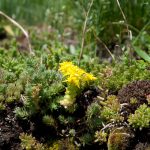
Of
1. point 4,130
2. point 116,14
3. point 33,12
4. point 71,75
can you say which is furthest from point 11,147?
point 33,12

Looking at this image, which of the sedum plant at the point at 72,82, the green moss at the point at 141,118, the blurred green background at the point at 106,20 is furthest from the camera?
the blurred green background at the point at 106,20

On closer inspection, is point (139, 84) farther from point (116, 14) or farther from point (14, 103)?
point (116, 14)

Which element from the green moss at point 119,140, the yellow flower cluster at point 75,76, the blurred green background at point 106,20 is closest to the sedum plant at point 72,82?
the yellow flower cluster at point 75,76

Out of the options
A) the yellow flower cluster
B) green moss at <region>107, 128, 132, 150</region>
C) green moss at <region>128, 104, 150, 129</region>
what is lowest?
green moss at <region>107, 128, 132, 150</region>

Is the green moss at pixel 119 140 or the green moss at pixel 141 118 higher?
the green moss at pixel 141 118

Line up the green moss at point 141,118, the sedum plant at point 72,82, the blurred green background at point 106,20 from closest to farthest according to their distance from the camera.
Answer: the green moss at point 141,118
the sedum plant at point 72,82
the blurred green background at point 106,20

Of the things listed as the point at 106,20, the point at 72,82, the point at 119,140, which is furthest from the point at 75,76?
the point at 106,20

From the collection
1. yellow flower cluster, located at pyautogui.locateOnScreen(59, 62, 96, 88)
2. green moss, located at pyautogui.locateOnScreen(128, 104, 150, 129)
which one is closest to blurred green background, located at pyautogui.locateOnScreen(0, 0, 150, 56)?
yellow flower cluster, located at pyautogui.locateOnScreen(59, 62, 96, 88)

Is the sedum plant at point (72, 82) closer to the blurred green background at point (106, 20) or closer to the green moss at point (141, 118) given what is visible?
the green moss at point (141, 118)

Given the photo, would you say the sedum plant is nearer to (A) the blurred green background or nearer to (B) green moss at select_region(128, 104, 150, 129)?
(B) green moss at select_region(128, 104, 150, 129)

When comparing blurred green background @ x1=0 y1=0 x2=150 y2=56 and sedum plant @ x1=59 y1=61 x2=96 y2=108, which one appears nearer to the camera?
sedum plant @ x1=59 y1=61 x2=96 y2=108

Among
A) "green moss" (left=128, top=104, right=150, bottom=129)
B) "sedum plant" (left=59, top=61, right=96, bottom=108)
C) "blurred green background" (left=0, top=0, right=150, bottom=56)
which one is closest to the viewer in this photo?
"green moss" (left=128, top=104, right=150, bottom=129)
